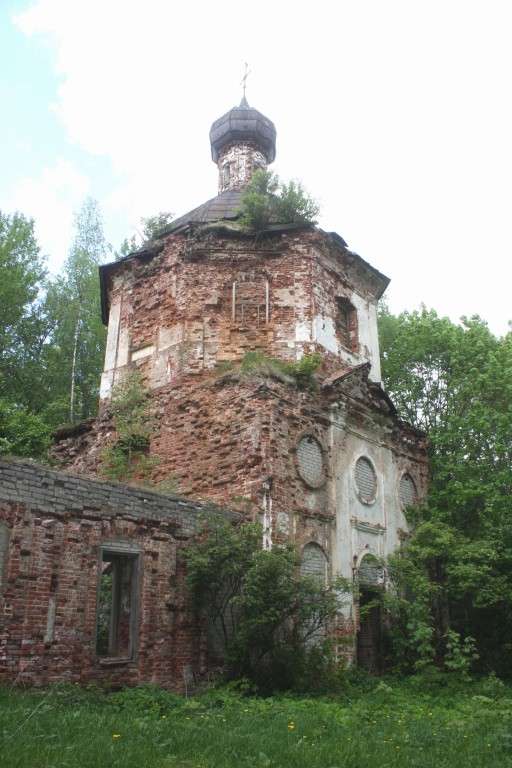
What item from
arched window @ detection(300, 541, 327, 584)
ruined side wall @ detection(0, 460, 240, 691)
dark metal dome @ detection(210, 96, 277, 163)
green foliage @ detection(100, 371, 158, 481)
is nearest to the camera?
ruined side wall @ detection(0, 460, 240, 691)

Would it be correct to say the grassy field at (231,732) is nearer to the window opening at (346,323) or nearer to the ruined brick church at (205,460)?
the ruined brick church at (205,460)

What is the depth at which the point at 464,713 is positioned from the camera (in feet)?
30.7

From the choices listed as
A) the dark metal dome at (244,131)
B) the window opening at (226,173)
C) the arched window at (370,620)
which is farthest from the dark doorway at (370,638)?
the dark metal dome at (244,131)

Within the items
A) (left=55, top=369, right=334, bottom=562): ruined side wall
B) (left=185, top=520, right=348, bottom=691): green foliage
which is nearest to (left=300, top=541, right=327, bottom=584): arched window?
(left=55, top=369, right=334, bottom=562): ruined side wall

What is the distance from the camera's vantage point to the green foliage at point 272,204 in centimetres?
1584

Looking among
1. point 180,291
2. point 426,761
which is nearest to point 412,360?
point 180,291

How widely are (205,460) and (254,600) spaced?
3886 mm

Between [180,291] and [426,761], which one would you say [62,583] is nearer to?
[426,761]

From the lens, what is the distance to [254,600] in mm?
9648

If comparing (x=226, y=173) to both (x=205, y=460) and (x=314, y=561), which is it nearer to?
(x=205, y=460)

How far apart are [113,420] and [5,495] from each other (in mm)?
6775

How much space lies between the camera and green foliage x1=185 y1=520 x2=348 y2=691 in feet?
32.3

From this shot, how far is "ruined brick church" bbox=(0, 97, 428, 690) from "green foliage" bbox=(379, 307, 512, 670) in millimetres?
949

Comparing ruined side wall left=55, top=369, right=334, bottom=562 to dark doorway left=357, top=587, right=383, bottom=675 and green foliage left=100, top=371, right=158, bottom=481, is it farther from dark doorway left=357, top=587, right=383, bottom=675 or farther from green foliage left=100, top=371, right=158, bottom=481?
dark doorway left=357, top=587, right=383, bottom=675
